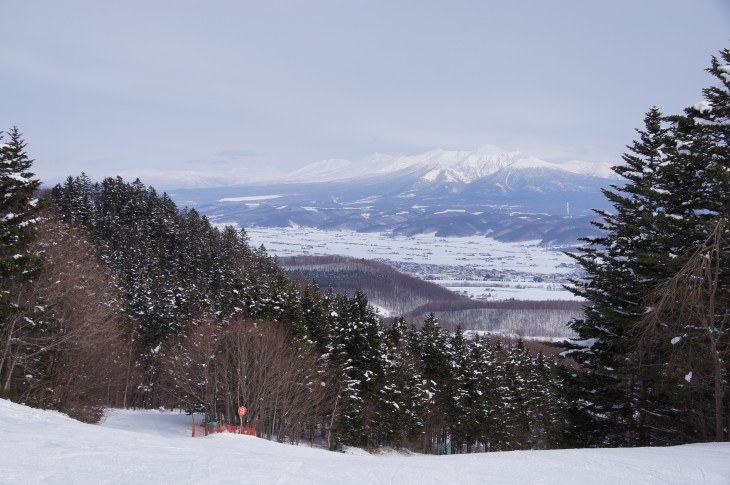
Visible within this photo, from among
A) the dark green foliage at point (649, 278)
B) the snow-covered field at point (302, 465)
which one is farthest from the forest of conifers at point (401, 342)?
the snow-covered field at point (302, 465)

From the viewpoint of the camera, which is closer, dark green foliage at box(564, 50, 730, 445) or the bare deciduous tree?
the bare deciduous tree

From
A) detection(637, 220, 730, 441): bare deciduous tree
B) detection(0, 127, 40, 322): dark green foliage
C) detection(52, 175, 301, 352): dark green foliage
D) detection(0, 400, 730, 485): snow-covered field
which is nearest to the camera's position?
detection(0, 400, 730, 485): snow-covered field

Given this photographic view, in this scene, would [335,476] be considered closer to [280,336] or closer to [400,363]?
[280,336]

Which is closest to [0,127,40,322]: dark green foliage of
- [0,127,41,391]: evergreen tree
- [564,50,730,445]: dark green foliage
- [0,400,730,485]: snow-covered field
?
[0,127,41,391]: evergreen tree

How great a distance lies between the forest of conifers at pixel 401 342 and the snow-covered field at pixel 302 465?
3074 mm

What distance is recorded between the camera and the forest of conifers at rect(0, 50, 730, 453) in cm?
1485

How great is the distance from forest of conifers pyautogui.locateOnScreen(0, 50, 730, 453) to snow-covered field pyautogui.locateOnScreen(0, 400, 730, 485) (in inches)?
121

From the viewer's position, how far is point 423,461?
10.7 metres

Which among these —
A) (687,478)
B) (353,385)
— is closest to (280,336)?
(353,385)

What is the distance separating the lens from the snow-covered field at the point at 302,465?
8422mm

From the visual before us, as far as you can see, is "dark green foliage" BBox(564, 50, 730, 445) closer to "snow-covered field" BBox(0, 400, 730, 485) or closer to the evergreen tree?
"snow-covered field" BBox(0, 400, 730, 485)

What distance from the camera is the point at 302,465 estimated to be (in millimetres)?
9875

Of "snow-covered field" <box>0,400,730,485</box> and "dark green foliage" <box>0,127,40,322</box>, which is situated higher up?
"dark green foliage" <box>0,127,40,322</box>

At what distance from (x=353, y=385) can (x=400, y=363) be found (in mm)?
4675
